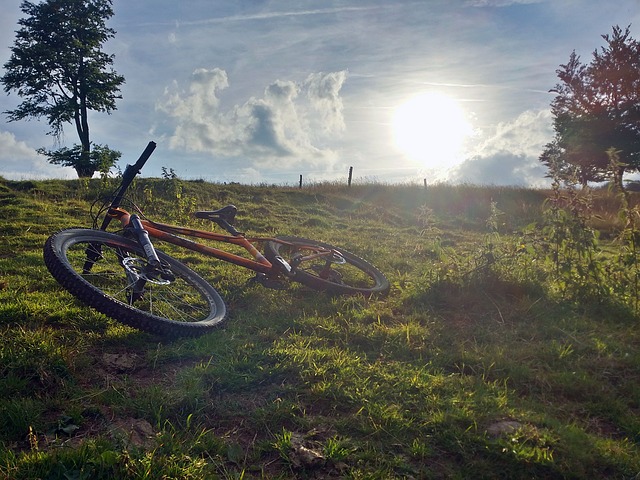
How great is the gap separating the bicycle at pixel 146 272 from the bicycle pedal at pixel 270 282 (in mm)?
13

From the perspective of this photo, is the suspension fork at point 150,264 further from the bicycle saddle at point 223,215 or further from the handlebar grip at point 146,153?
the bicycle saddle at point 223,215

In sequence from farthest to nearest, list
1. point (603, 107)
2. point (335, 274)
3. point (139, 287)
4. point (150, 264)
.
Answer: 1. point (603, 107)
2. point (335, 274)
3. point (139, 287)
4. point (150, 264)

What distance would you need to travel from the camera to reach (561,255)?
5.60m

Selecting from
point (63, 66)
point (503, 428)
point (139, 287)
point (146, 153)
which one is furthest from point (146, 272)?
point (63, 66)

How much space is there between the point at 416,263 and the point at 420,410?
514cm

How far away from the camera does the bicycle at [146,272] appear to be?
140 inches

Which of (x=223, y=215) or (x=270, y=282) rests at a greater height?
(x=223, y=215)

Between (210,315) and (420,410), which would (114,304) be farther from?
(420,410)

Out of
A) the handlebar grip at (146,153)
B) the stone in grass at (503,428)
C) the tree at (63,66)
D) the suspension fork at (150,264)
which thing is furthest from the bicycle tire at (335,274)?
the tree at (63,66)

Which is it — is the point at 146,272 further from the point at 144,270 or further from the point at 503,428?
the point at 503,428

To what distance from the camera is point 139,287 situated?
4.26 m

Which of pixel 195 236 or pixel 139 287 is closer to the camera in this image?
pixel 139 287

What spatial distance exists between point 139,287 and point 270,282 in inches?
64.3

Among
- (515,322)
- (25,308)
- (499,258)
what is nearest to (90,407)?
(25,308)
